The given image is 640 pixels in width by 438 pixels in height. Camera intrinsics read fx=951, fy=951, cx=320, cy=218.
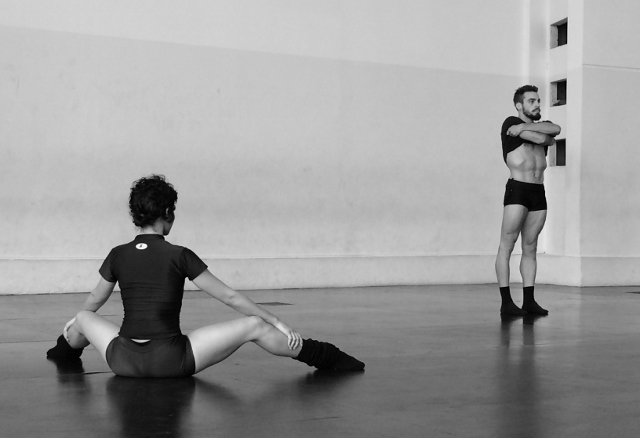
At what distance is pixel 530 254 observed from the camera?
7.46m

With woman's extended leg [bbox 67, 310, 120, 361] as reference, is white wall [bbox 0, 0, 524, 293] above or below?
above

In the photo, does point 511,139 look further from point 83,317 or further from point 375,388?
point 83,317

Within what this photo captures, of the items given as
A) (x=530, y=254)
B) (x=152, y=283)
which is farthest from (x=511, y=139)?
(x=152, y=283)

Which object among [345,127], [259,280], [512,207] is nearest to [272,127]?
[345,127]

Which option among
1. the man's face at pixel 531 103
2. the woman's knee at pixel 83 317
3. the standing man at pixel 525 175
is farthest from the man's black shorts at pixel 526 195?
the woman's knee at pixel 83 317

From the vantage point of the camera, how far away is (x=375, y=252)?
1048 centimetres

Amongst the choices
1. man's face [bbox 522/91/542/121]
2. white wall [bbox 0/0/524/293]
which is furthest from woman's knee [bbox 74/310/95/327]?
white wall [bbox 0/0/524/293]

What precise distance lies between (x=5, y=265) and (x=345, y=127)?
3.79m

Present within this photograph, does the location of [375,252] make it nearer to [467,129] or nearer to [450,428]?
[467,129]

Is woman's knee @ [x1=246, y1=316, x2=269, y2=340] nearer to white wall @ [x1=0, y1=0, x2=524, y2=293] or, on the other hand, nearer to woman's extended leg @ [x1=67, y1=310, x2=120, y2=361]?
woman's extended leg @ [x1=67, y1=310, x2=120, y2=361]

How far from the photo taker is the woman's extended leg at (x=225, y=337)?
3.87 meters

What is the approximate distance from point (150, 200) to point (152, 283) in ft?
1.10

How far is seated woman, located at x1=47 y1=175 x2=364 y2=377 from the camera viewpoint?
3.81 metres

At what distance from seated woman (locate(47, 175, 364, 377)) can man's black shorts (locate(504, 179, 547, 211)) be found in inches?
144
